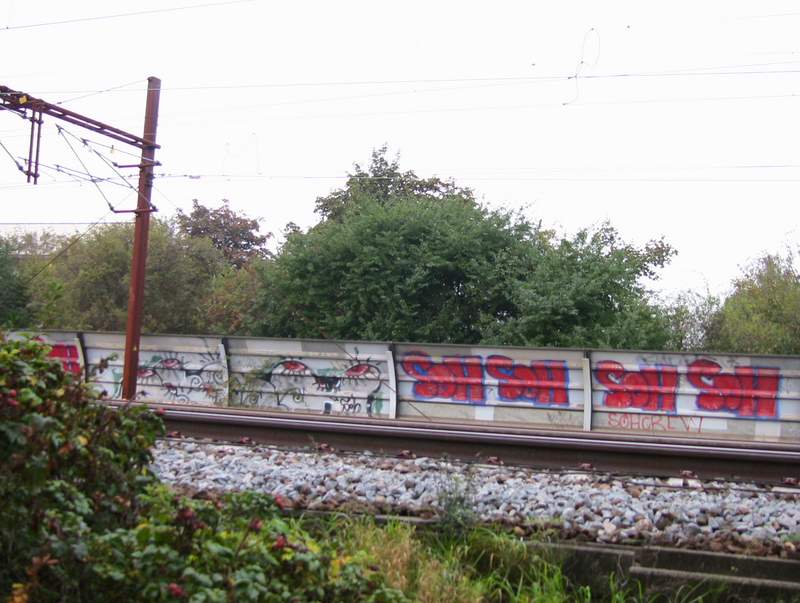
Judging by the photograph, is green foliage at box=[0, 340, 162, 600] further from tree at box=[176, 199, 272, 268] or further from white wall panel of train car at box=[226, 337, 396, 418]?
tree at box=[176, 199, 272, 268]

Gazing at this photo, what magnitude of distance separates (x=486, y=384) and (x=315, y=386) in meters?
3.43

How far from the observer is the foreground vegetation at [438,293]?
21500 millimetres

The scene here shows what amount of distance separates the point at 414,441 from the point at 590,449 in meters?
1.71

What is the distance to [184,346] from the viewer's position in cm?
1819

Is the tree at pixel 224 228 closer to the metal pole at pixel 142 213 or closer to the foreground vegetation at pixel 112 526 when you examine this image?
the metal pole at pixel 142 213

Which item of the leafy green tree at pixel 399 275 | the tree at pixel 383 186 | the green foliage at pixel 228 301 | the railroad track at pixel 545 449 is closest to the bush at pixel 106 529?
the railroad track at pixel 545 449

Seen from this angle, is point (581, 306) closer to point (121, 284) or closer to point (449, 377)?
point (449, 377)

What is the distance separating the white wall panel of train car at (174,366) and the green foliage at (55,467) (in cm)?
1367

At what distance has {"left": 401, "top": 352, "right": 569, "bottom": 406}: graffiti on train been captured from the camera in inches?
634

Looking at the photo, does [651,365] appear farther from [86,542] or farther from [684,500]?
[86,542]

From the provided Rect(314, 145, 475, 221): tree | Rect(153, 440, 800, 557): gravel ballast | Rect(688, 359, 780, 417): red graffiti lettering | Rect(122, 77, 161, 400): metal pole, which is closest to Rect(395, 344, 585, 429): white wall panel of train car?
Rect(688, 359, 780, 417): red graffiti lettering

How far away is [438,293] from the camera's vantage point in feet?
77.5

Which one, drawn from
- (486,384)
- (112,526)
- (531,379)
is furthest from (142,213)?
(112,526)

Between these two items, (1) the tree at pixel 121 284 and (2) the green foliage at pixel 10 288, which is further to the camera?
(1) the tree at pixel 121 284
